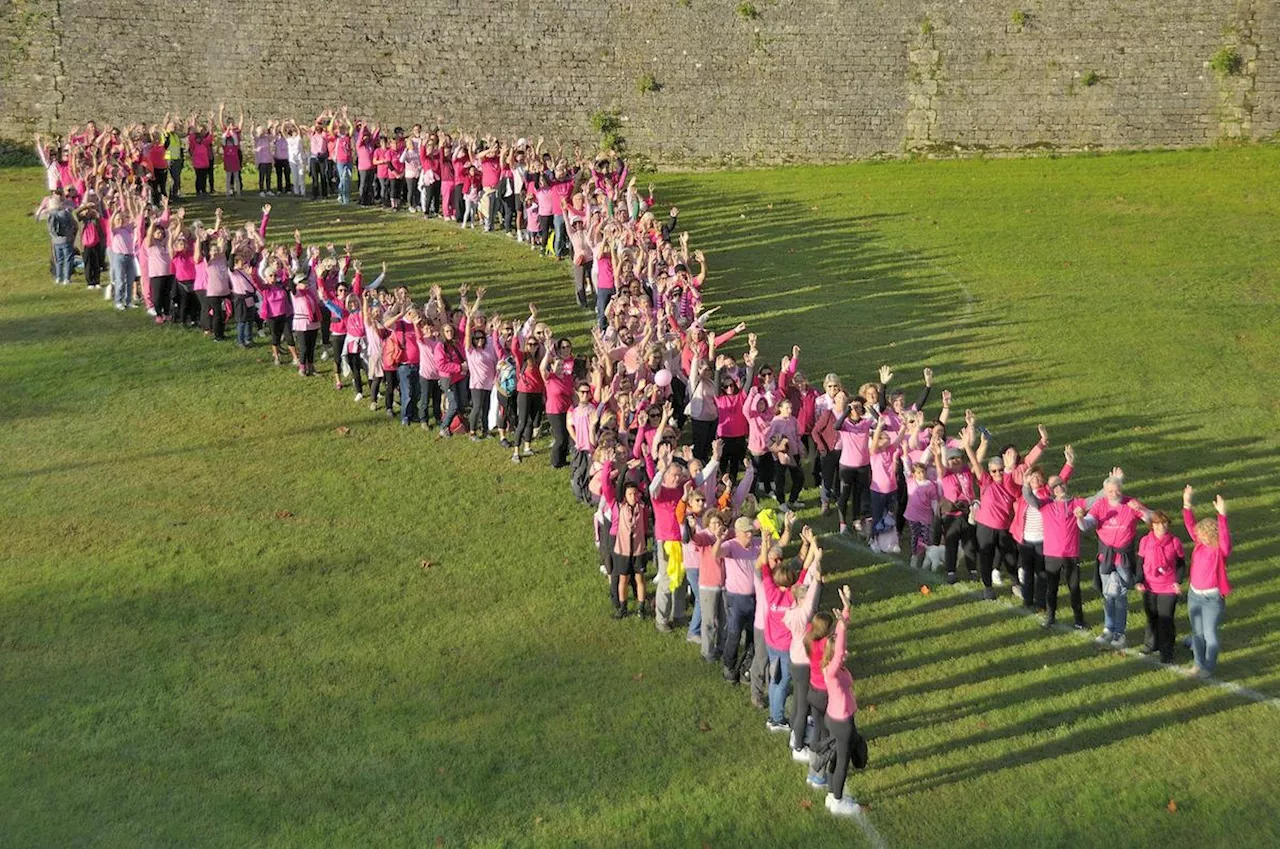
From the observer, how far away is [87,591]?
13602 millimetres

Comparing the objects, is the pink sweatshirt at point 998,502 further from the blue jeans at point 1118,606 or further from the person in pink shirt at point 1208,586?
the person in pink shirt at point 1208,586

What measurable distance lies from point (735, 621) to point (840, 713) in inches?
74.8

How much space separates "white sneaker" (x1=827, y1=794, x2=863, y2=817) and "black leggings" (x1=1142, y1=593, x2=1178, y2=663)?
364cm

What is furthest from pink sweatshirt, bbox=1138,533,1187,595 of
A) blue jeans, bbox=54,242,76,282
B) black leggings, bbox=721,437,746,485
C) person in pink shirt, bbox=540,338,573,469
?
blue jeans, bbox=54,242,76,282

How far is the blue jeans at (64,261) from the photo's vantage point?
22.1m

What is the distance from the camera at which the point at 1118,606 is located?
1271 centimetres

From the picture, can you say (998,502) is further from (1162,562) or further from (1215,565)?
(1215,565)

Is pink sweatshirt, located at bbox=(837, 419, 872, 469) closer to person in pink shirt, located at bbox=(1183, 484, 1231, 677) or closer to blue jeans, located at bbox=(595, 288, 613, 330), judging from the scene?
person in pink shirt, located at bbox=(1183, 484, 1231, 677)

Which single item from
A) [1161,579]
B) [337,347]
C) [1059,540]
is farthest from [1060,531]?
[337,347]

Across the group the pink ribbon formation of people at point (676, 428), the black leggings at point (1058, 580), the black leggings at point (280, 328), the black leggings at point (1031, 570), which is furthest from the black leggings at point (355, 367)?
the black leggings at point (1058, 580)

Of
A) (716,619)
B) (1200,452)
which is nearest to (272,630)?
(716,619)

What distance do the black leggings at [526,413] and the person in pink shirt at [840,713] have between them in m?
6.82

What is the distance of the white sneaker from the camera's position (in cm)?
1033

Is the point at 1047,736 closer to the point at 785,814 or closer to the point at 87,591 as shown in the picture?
the point at 785,814
